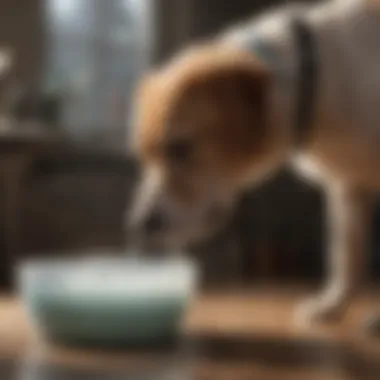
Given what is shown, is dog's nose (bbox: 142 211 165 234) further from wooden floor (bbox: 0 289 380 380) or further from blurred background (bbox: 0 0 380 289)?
blurred background (bbox: 0 0 380 289)

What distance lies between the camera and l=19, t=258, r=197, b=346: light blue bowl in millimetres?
1086

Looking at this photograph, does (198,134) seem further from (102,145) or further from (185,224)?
(102,145)

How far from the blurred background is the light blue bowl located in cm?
57

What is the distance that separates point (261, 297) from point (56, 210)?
392 mm

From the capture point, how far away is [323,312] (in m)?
1.30

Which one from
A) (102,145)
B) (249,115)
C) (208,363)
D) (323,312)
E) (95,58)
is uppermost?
(95,58)

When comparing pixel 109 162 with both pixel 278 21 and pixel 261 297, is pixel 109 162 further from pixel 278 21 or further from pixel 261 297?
pixel 278 21

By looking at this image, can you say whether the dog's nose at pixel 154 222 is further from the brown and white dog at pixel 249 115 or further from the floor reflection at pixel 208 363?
the floor reflection at pixel 208 363

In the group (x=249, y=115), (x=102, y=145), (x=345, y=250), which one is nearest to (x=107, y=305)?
(x=249, y=115)

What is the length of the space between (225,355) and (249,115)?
252 mm

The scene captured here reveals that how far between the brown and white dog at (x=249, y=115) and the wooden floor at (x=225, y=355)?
139 mm

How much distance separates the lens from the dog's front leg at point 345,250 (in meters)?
1.31

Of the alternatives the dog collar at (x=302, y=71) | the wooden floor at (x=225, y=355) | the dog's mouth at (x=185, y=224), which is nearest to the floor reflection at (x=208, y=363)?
the wooden floor at (x=225, y=355)

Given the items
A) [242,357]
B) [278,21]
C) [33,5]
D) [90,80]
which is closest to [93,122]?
[90,80]
